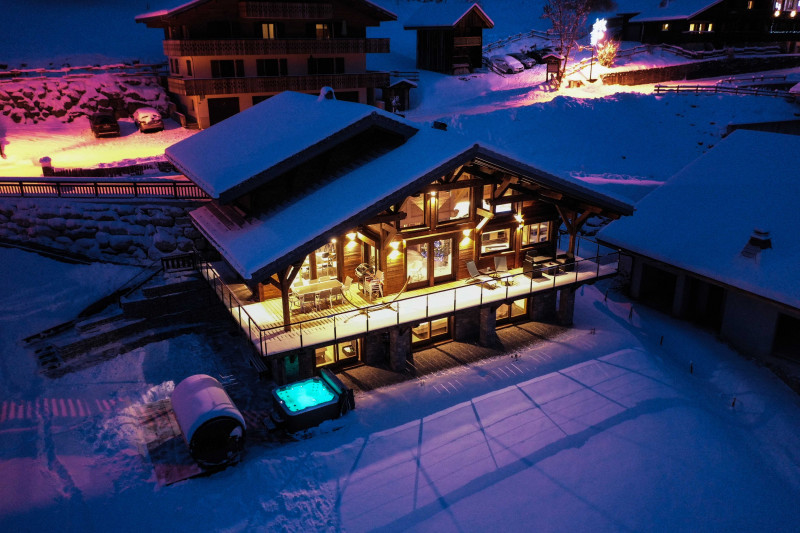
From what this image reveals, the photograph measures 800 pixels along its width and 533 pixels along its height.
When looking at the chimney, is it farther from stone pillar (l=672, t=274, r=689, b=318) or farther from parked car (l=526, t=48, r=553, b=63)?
parked car (l=526, t=48, r=553, b=63)

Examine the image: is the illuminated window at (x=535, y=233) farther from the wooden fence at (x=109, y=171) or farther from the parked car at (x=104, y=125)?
the parked car at (x=104, y=125)

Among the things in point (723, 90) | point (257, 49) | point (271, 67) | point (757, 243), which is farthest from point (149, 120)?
point (723, 90)

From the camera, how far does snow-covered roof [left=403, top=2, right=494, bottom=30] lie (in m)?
51.4

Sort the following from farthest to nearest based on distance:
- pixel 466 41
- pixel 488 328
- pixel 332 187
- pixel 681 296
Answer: pixel 466 41 < pixel 681 296 < pixel 488 328 < pixel 332 187

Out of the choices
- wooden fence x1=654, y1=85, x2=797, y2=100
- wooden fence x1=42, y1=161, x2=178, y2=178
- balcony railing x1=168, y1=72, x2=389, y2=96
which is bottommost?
wooden fence x1=42, y1=161, x2=178, y2=178

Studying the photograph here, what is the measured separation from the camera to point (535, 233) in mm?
22859

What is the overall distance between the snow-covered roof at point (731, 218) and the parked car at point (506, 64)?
32.7 m

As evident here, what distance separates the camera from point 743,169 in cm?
2438

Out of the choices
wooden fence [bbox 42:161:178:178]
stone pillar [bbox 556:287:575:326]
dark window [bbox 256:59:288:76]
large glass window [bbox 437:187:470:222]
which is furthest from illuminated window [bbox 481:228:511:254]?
dark window [bbox 256:59:288:76]

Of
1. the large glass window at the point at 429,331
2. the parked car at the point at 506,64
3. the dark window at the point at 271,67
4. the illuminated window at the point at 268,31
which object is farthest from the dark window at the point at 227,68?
the parked car at the point at 506,64

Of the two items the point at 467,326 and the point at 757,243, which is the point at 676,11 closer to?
the point at 757,243

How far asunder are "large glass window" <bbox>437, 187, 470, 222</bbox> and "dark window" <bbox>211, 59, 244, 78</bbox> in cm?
2517

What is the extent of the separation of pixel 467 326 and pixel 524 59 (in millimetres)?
46393

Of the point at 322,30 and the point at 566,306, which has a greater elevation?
the point at 322,30
